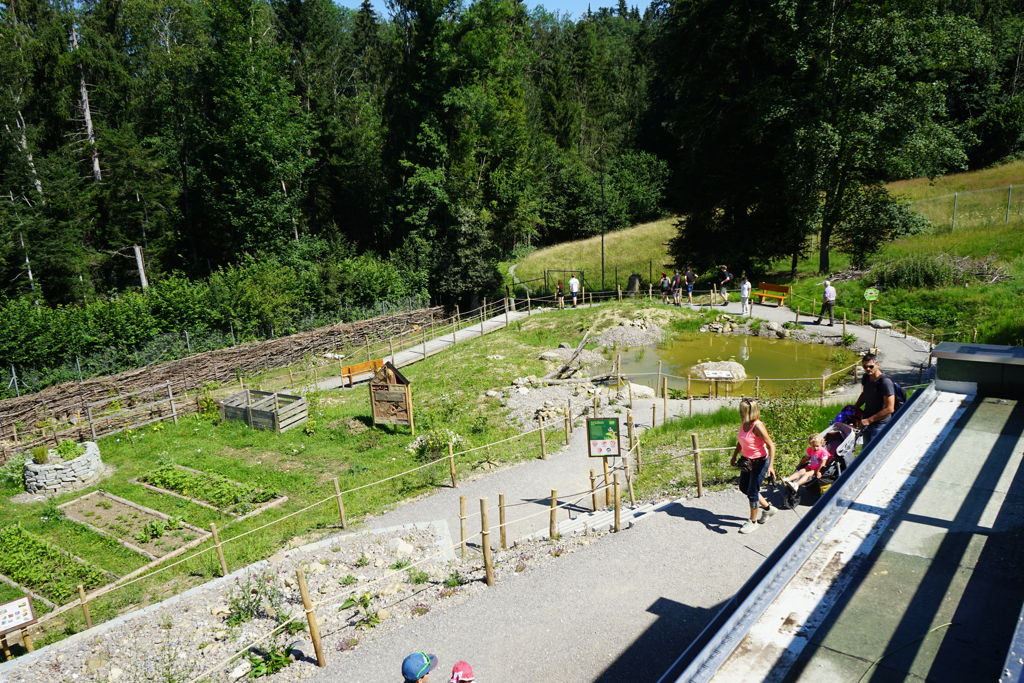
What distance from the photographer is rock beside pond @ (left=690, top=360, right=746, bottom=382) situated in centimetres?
2192

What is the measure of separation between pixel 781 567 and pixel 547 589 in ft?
15.5

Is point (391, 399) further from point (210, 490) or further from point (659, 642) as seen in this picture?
point (659, 642)

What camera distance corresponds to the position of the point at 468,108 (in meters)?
37.8

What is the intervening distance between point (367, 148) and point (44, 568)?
43.7 metres

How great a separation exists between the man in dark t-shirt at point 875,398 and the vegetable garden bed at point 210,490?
1200 centimetres

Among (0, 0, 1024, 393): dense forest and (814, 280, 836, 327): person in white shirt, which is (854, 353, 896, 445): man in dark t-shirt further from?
(0, 0, 1024, 393): dense forest

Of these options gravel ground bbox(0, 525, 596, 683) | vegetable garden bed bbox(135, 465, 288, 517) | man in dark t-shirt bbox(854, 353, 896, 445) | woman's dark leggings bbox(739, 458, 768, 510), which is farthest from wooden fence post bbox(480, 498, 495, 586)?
vegetable garden bed bbox(135, 465, 288, 517)

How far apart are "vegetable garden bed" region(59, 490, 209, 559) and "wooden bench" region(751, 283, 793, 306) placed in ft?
86.2

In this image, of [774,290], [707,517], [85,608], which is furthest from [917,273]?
[85,608]

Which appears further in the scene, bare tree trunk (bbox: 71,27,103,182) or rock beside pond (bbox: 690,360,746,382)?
bare tree trunk (bbox: 71,27,103,182)

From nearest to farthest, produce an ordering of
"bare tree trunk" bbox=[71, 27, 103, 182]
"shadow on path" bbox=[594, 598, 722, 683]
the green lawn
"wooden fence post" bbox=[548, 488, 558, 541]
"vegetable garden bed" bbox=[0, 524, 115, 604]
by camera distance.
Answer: "shadow on path" bbox=[594, 598, 722, 683] < "wooden fence post" bbox=[548, 488, 558, 541] < "vegetable garden bed" bbox=[0, 524, 115, 604] < the green lawn < "bare tree trunk" bbox=[71, 27, 103, 182]

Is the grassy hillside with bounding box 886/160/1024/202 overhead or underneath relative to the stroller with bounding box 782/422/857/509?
overhead

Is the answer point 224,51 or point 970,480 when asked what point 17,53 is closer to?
point 224,51

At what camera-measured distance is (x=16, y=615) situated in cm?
992
